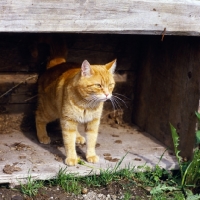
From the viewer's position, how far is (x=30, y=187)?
3.19m

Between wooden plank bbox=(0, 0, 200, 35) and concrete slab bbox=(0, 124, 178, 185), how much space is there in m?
1.04

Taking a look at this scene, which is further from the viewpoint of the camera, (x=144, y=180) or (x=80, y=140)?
(x=80, y=140)

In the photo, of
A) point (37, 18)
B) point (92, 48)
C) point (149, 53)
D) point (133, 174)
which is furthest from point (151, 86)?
point (37, 18)

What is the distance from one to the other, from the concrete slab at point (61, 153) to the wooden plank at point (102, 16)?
1.04 meters

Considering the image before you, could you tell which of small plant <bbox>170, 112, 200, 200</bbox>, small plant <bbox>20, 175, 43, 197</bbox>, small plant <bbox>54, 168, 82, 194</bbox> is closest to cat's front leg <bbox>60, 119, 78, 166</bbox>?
small plant <bbox>54, 168, 82, 194</bbox>

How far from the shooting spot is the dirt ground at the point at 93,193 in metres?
3.17

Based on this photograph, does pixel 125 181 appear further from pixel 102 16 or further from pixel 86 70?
pixel 102 16

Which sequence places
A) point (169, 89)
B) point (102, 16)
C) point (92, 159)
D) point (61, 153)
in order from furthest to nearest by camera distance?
point (169, 89), point (61, 153), point (92, 159), point (102, 16)

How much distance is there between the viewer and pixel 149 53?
422 cm

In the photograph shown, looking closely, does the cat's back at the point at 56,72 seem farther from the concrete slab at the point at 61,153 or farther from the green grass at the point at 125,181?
the green grass at the point at 125,181

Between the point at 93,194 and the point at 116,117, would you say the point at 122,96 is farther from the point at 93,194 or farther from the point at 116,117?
the point at 93,194

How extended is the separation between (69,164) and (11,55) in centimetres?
119

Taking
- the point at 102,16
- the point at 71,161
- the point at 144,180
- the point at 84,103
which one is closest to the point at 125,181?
the point at 144,180

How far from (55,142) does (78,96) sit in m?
0.69
